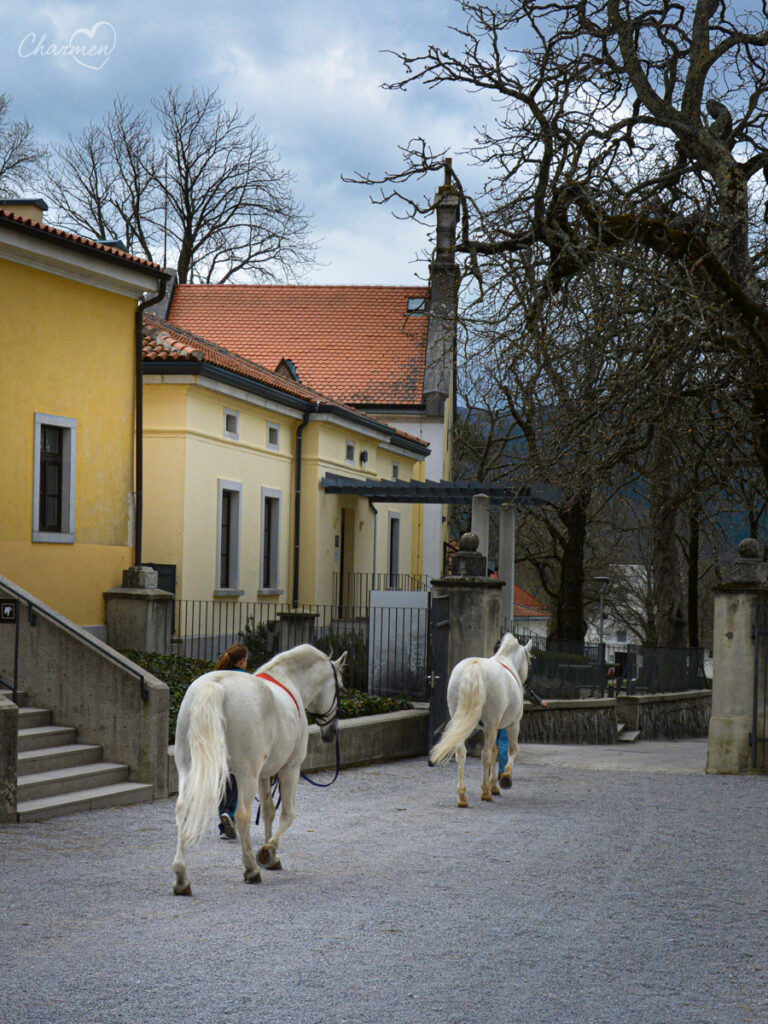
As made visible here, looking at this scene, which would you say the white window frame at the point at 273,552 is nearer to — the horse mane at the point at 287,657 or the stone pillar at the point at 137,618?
the stone pillar at the point at 137,618

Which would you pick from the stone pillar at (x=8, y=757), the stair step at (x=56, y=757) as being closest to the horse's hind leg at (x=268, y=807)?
the stone pillar at (x=8, y=757)

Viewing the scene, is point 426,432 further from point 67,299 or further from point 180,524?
point 67,299

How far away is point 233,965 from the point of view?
18.9ft

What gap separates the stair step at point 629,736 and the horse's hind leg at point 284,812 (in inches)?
693

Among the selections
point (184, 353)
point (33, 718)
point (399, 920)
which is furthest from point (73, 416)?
point (399, 920)

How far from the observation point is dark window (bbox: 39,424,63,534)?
17.6 meters

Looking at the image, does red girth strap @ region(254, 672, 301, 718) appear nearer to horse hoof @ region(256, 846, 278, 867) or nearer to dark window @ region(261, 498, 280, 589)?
horse hoof @ region(256, 846, 278, 867)

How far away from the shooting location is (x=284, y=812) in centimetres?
810

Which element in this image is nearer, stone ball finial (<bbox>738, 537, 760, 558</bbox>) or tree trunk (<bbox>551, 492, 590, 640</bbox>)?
stone ball finial (<bbox>738, 537, 760, 558</bbox>)

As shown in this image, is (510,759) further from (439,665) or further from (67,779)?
(67,779)

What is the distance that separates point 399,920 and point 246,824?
120 cm

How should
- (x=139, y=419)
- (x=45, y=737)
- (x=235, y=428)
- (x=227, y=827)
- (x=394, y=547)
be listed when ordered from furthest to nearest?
(x=394, y=547)
(x=235, y=428)
(x=139, y=419)
(x=45, y=737)
(x=227, y=827)

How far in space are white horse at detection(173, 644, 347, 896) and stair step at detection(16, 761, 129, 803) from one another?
9.68 feet

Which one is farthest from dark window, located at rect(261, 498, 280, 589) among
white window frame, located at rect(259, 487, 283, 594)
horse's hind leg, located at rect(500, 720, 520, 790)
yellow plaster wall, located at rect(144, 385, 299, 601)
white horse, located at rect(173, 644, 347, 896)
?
white horse, located at rect(173, 644, 347, 896)
